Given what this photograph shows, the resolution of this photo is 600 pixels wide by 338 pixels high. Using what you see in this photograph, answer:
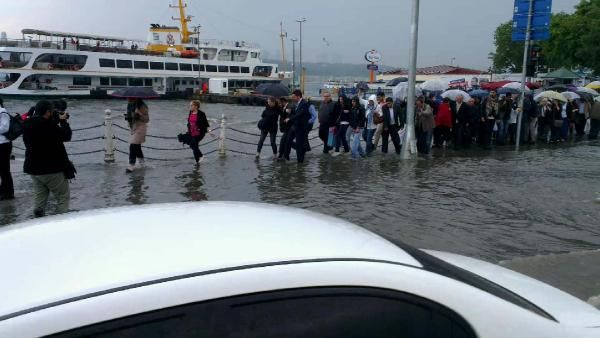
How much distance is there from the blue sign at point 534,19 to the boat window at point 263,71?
64.1 m

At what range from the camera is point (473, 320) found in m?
1.89

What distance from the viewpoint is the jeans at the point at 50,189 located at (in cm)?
662

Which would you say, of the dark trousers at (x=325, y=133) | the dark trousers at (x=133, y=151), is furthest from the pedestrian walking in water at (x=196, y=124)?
the dark trousers at (x=325, y=133)

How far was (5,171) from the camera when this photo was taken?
819 centimetres

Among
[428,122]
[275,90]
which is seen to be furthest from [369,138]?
[275,90]

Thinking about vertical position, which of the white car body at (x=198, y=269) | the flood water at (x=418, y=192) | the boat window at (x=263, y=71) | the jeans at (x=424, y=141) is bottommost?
the flood water at (x=418, y=192)

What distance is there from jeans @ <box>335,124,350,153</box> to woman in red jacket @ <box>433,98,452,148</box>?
9.59 ft

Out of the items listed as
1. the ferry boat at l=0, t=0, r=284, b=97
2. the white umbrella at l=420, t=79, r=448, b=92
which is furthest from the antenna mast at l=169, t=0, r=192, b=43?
the white umbrella at l=420, t=79, r=448, b=92

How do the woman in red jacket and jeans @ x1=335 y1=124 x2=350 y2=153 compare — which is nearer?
jeans @ x1=335 y1=124 x2=350 y2=153

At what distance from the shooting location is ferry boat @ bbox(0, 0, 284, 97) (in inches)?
2206

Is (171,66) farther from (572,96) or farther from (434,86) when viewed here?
(572,96)

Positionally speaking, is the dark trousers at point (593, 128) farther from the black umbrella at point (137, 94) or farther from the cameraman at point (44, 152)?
the cameraman at point (44, 152)

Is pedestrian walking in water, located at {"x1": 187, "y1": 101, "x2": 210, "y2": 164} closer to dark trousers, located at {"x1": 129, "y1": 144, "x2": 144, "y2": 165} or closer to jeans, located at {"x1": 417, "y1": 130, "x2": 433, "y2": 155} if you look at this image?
dark trousers, located at {"x1": 129, "y1": 144, "x2": 144, "y2": 165}

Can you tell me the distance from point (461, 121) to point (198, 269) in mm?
14060
